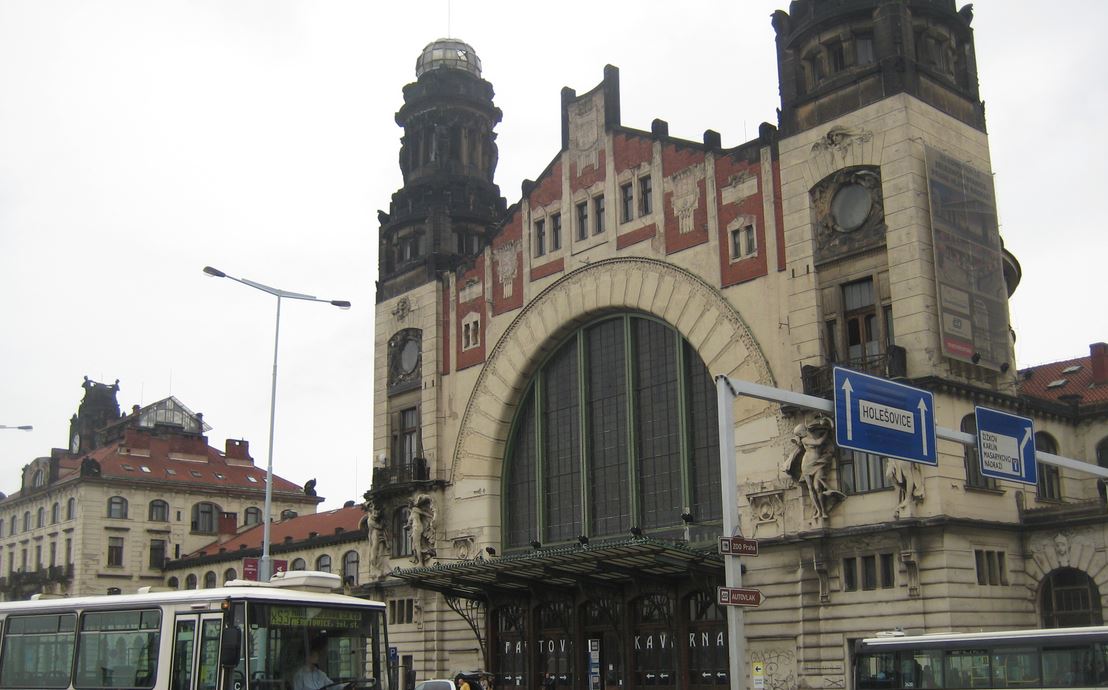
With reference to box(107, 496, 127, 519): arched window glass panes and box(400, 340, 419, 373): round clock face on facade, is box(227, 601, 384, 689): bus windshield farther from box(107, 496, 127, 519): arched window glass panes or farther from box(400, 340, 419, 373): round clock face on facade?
box(107, 496, 127, 519): arched window glass panes

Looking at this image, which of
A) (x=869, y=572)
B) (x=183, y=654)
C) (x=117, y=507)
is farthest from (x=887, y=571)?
(x=117, y=507)

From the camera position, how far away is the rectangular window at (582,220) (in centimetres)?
4987

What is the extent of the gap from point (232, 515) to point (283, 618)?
7258 cm

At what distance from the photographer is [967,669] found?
87.3 feet

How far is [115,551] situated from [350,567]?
2804 centimetres

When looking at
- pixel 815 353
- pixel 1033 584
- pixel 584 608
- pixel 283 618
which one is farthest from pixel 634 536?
pixel 283 618

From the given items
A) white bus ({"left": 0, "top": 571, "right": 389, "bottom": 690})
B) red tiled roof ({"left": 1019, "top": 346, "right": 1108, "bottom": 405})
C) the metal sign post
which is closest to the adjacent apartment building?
red tiled roof ({"left": 1019, "top": 346, "right": 1108, "bottom": 405})

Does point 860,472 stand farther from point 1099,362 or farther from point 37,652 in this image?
point 37,652

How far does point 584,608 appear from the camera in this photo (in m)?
47.2

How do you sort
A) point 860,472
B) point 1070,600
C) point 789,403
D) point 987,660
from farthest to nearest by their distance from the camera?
1. point 860,472
2. point 1070,600
3. point 987,660
4. point 789,403

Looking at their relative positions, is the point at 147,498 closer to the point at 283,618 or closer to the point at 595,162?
the point at 595,162

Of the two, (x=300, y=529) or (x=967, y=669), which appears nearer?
(x=967, y=669)

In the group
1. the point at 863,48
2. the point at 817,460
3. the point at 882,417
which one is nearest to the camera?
the point at 882,417

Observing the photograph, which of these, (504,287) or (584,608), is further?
(504,287)
